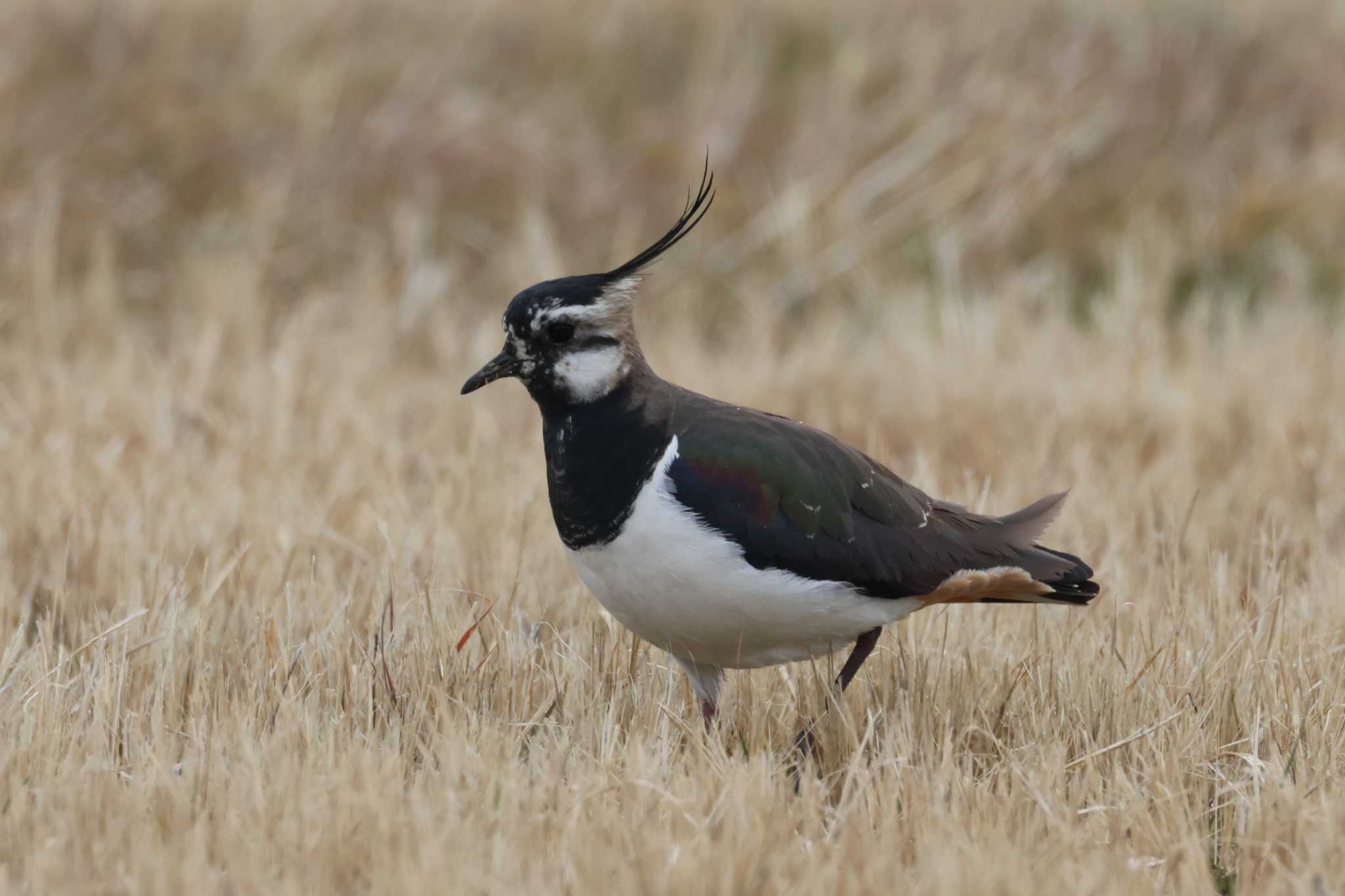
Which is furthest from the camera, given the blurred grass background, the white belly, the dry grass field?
the blurred grass background

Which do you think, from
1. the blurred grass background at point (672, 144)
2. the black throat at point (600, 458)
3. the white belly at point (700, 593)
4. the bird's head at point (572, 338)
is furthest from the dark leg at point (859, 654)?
the blurred grass background at point (672, 144)

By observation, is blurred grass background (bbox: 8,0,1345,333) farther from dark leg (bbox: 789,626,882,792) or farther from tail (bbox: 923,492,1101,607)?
dark leg (bbox: 789,626,882,792)

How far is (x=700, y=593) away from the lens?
3.49 m

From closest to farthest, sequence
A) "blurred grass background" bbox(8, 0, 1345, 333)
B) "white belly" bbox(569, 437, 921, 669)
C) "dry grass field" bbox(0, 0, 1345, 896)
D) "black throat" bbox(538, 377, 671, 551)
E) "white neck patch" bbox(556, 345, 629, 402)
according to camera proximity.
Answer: "dry grass field" bbox(0, 0, 1345, 896)
"white belly" bbox(569, 437, 921, 669)
"black throat" bbox(538, 377, 671, 551)
"white neck patch" bbox(556, 345, 629, 402)
"blurred grass background" bbox(8, 0, 1345, 333)

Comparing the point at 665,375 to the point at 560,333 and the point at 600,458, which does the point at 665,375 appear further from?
the point at 600,458

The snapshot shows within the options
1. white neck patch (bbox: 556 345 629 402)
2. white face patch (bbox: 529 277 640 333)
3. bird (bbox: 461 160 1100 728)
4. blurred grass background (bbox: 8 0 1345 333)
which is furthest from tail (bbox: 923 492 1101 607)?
blurred grass background (bbox: 8 0 1345 333)

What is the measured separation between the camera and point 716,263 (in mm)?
9344

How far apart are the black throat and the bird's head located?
40 millimetres

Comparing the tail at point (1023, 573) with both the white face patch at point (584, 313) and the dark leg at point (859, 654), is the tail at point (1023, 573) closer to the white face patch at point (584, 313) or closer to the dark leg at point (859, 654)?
the dark leg at point (859, 654)

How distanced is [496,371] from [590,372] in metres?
0.24

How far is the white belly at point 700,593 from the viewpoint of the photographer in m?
3.50

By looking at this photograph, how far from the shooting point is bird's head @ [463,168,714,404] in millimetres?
3807

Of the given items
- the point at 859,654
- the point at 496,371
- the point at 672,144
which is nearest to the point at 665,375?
the point at 672,144

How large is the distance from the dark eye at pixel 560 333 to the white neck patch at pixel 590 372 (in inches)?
1.5
